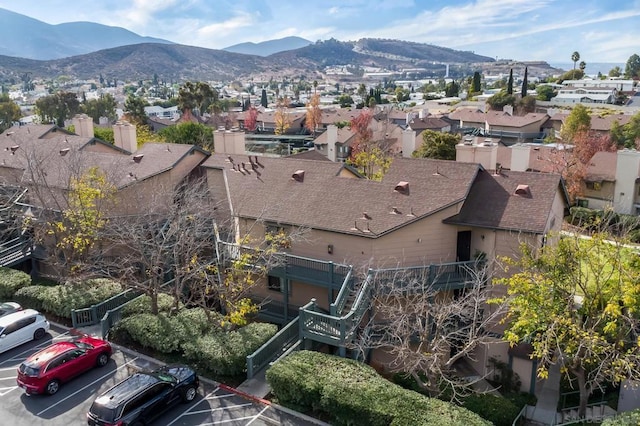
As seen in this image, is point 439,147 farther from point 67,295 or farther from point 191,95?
point 191,95

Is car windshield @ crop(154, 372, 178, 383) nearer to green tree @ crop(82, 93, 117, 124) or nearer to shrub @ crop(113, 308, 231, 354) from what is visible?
shrub @ crop(113, 308, 231, 354)

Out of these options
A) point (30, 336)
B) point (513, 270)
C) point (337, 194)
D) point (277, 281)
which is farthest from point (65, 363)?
point (513, 270)

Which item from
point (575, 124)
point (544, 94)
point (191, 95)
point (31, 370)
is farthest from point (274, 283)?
point (544, 94)

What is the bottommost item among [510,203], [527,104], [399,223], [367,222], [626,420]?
[626,420]

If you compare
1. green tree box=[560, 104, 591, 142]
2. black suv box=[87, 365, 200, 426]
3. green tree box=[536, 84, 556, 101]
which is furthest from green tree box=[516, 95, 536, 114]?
black suv box=[87, 365, 200, 426]

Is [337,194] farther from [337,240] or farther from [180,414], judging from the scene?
[180,414]

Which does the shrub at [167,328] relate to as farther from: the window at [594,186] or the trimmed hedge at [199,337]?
the window at [594,186]

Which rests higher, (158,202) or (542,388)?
(158,202)
